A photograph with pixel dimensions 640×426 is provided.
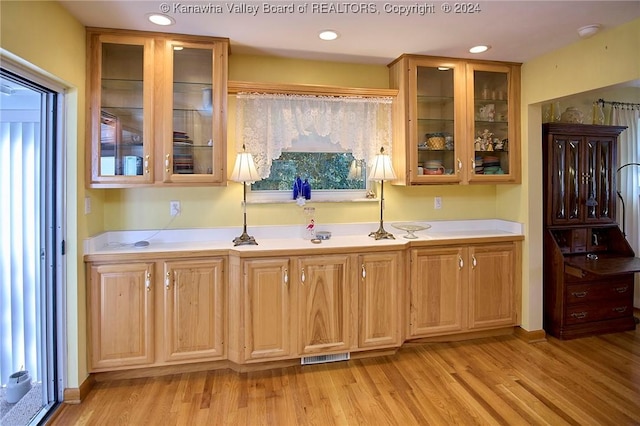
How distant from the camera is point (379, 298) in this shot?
2.80m

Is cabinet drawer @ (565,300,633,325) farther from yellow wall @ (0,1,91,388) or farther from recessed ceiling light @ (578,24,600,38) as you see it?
yellow wall @ (0,1,91,388)

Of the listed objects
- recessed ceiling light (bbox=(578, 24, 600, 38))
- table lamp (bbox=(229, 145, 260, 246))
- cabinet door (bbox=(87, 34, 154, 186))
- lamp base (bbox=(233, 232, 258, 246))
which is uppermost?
recessed ceiling light (bbox=(578, 24, 600, 38))

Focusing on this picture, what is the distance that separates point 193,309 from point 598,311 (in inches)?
139

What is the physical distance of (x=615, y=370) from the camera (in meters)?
2.64

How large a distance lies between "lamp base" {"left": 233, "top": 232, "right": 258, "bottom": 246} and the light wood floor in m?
0.96

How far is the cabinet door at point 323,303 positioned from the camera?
266cm

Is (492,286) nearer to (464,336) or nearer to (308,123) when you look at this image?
(464,336)

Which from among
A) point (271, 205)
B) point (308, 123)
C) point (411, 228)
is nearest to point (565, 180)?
point (411, 228)

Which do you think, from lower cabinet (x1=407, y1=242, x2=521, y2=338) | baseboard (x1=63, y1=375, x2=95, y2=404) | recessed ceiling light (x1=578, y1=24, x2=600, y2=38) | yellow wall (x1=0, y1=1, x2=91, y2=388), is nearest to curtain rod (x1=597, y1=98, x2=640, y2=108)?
recessed ceiling light (x1=578, y1=24, x2=600, y2=38)

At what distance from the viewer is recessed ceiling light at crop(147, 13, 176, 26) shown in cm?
225

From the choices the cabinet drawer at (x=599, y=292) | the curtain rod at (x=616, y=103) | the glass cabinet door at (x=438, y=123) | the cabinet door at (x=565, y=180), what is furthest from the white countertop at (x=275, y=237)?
the curtain rod at (x=616, y=103)

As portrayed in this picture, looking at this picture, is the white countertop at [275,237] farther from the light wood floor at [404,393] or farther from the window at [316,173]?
the light wood floor at [404,393]

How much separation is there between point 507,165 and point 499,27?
124 centimetres

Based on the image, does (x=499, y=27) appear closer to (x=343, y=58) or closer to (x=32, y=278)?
(x=343, y=58)
